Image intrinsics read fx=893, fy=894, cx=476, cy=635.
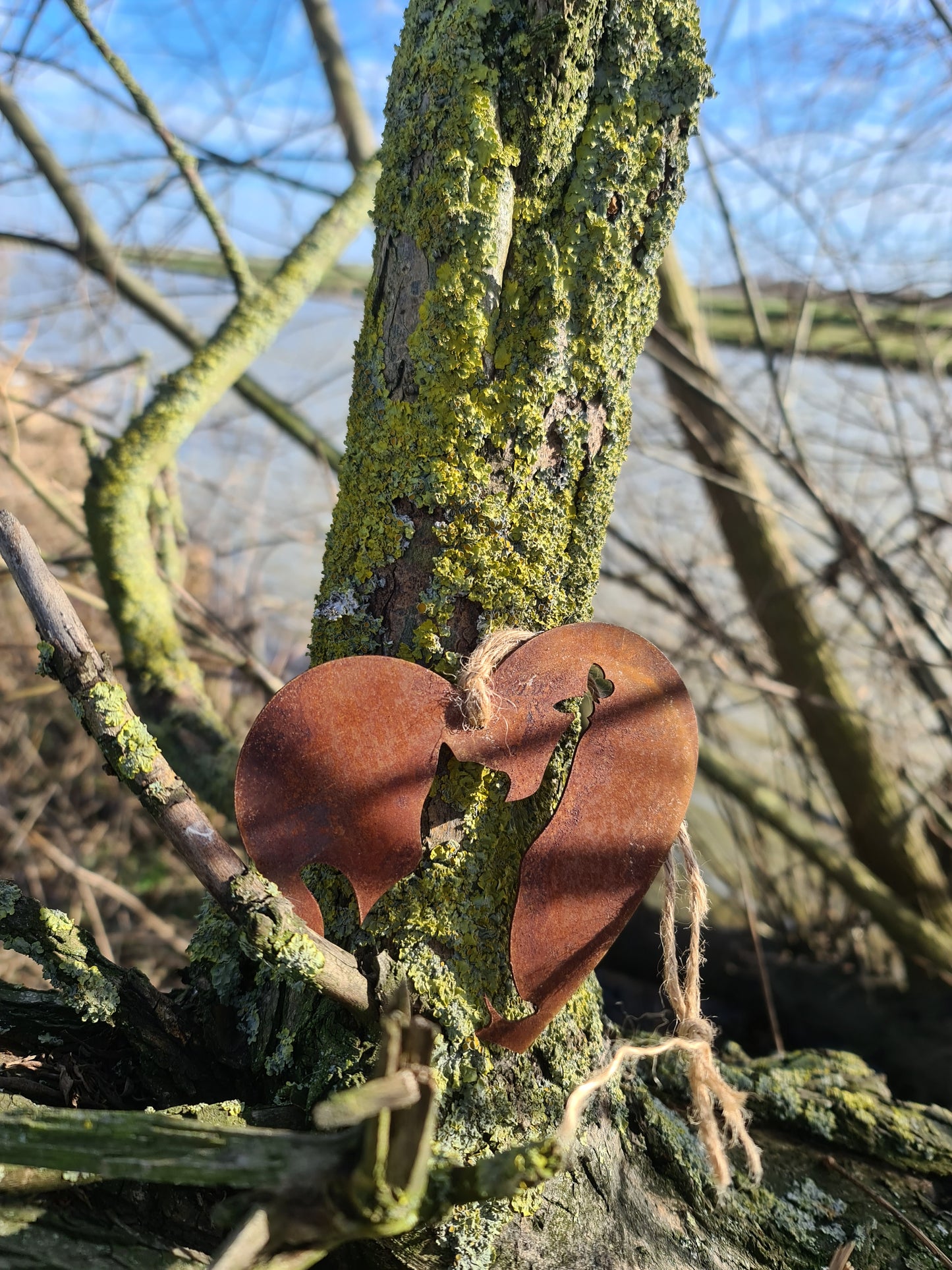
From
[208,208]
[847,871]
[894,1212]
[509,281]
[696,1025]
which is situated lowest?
[894,1212]

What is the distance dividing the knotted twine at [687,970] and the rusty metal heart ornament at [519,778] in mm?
16

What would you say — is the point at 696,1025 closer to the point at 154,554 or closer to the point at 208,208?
the point at 154,554

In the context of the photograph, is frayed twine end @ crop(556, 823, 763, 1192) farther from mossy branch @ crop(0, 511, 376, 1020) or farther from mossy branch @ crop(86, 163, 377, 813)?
mossy branch @ crop(86, 163, 377, 813)

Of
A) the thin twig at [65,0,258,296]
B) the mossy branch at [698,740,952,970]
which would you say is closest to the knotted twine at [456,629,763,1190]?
the thin twig at [65,0,258,296]

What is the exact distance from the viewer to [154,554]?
1.49 meters

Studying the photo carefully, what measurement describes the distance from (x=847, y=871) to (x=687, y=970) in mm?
1690

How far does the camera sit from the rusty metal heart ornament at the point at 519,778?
2.56 ft

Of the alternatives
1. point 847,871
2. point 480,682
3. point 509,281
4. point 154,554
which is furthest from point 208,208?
point 847,871

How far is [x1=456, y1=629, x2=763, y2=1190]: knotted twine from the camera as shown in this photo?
80 centimetres

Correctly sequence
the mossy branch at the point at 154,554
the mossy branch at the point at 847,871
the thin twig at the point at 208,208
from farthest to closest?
the mossy branch at the point at 847,871, the thin twig at the point at 208,208, the mossy branch at the point at 154,554

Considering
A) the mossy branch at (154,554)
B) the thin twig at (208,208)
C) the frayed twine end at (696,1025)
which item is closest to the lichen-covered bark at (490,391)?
the frayed twine end at (696,1025)

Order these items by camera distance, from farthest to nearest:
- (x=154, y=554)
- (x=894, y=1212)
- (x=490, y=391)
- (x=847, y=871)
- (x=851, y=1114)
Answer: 1. (x=847, y=871)
2. (x=154, y=554)
3. (x=851, y=1114)
4. (x=894, y=1212)
5. (x=490, y=391)

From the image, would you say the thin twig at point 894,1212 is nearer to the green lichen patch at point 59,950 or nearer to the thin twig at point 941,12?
the green lichen patch at point 59,950

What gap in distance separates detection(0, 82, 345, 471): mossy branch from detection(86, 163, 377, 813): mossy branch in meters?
0.32
